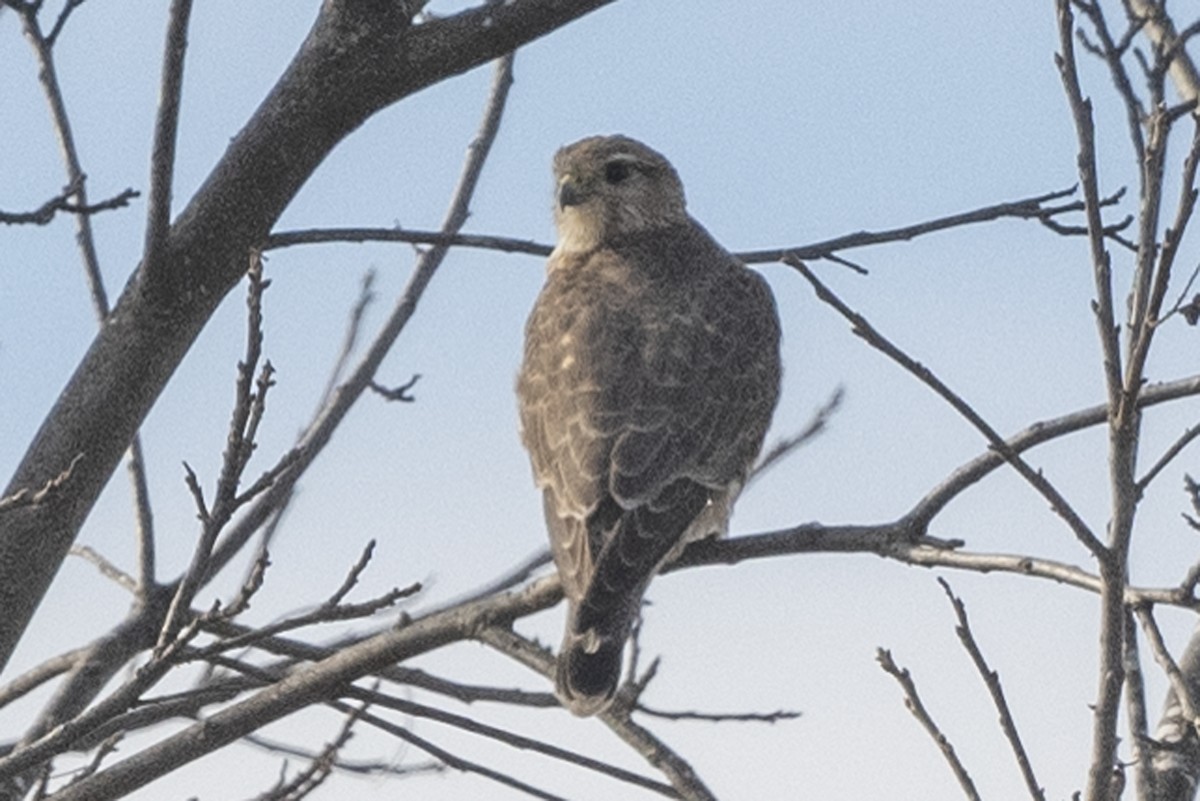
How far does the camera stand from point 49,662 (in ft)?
16.1

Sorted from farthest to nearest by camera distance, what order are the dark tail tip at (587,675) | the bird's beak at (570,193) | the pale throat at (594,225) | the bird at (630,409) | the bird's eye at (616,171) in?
the bird's eye at (616,171) < the bird's beak at (570,193) < the pale throat at (594,225) < the bird at (630,409) < the dark tail tip at (587,675)

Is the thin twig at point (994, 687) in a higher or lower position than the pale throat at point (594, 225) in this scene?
lower

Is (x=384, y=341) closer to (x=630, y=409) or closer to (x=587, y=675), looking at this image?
(x=630, y=409)

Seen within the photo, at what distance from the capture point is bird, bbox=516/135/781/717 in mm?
5160

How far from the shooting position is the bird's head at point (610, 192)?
7.38 m

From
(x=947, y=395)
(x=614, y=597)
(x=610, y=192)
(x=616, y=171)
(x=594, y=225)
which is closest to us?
(x=947, y=395)

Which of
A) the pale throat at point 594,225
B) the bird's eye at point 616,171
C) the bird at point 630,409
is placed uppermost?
the bird's eye at point 616,171

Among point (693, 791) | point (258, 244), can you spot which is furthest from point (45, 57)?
point (693, 791)

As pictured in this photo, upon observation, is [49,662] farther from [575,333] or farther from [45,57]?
[575,333]

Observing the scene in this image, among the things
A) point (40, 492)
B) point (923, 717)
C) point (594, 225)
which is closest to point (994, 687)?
point (923, 717)

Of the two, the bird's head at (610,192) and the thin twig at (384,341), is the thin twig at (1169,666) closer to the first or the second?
the thin twig at (384,341)

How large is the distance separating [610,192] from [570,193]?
14cm

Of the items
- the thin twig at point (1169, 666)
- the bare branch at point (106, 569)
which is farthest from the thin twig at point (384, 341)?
the thin twig at point (1169, 666)

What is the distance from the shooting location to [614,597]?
5141mm
